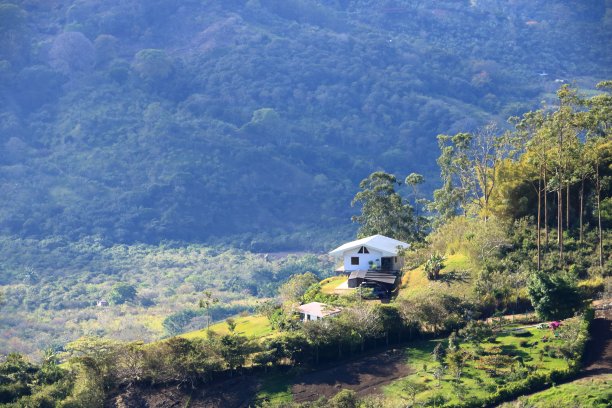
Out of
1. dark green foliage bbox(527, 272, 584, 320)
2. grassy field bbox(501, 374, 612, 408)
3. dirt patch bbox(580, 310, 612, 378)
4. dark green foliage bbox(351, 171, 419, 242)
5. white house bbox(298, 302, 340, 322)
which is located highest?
dark green foliage bbox(351, 171, 419, 242)

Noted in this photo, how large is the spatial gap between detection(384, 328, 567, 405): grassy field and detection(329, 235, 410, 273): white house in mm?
19007

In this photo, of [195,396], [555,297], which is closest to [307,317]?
[195,396]

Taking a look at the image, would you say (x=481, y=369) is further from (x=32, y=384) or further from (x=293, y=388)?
(x=32, y=384)

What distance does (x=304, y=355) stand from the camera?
53625mm

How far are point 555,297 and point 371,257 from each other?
2112cm

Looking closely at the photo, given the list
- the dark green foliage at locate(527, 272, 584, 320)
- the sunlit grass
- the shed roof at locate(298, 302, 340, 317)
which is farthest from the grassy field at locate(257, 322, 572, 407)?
the sunlit grass

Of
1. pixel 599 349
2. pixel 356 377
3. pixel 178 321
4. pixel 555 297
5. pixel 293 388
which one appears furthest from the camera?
pixel 178 321

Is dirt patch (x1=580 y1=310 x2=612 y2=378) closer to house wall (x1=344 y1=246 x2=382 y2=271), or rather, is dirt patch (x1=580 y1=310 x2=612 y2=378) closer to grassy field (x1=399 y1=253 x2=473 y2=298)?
grassy field (x1=399 y1=253 x2=473 y2=298)

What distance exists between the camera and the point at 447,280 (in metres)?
62.6

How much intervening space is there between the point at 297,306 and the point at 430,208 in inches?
1358

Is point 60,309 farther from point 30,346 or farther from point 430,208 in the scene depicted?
point 430,208

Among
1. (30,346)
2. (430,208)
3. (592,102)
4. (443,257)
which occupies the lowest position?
(30,346)

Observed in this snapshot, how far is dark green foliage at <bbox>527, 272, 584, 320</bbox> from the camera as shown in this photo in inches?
2074

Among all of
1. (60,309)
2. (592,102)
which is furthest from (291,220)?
(592,102)
